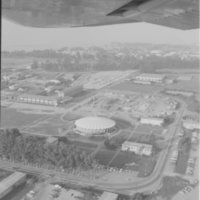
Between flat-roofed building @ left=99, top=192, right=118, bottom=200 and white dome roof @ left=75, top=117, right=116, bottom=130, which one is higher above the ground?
white dome roof @ left=75, top=117, right=116, bottom=130

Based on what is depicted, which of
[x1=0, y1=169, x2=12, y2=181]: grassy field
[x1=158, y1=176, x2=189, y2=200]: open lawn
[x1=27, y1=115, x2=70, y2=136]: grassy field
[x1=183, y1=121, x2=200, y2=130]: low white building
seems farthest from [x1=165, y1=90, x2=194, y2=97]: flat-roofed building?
[x1=0, y1=169, x2=12, y2=181]: grassy field

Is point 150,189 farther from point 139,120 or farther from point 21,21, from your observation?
point 21,21

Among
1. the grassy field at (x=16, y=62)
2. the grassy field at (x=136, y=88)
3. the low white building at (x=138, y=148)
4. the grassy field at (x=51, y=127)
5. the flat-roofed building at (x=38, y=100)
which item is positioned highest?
the grassy field at (x=16, y=62)

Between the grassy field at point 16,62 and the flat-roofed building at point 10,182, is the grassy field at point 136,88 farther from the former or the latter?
the flat-roofed building at point 10,182

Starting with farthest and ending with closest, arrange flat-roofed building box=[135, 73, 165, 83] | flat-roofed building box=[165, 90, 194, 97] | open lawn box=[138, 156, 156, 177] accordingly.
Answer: flat-roofed building box=[135, 73, 165, 83] < flat-roofed building box=[165, 90, 194, 97] < open lawn box=[138, 156, 156, 177]

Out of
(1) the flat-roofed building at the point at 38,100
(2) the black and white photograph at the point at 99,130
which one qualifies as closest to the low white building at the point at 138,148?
(2) the black and white photograph at the point at 99,130

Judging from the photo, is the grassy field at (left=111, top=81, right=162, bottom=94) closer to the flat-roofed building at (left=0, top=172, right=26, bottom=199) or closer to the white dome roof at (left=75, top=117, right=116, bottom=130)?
the white dome roof at (left=75, top=117, right=116, bottom=130)
